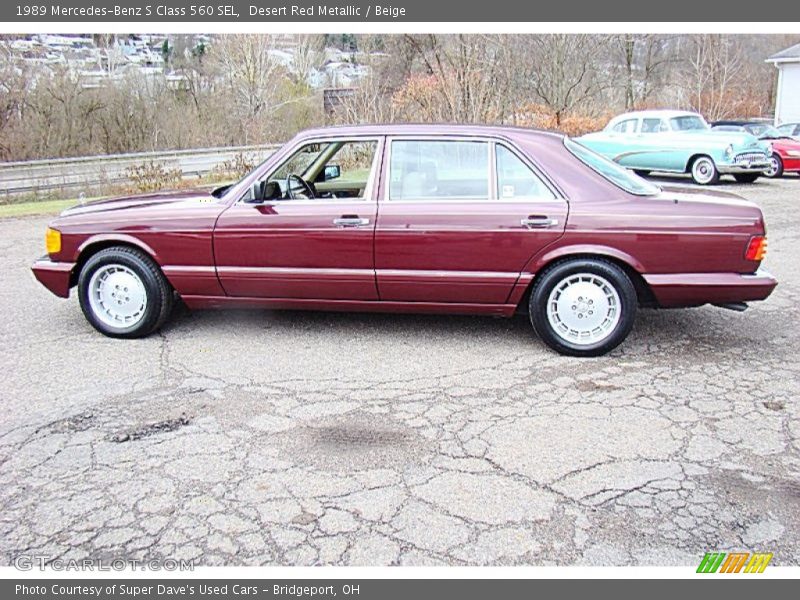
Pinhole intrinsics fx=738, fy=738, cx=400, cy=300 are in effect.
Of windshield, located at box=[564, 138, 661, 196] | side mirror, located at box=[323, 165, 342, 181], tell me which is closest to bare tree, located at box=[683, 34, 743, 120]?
windshield, located at box=[564, 138, 661, 196]

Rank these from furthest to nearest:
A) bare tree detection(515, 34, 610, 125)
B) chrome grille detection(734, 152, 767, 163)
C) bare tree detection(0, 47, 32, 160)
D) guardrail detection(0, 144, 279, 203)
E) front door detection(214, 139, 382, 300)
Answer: bare tree detection(515, 34, 610, 125) → bare tree detection(0, 47, 32, 160) → guardrail detection(0, 144, 279, 203) → chrome grille detection(734, 152, 767, 163) → front door detection(214, 139, 382, 300)

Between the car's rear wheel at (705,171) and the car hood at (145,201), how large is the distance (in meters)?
13.1

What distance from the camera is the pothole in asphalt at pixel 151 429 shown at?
3.99 m

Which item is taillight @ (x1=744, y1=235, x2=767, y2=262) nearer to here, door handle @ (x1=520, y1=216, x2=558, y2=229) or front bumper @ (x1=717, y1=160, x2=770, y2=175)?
door handle @ (x1=520, y1=216, x2=558, y2=229)

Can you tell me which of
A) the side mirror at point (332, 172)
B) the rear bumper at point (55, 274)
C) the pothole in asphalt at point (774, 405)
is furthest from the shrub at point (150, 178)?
the pothole in asphalt at point (774, 405)

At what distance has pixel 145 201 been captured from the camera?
5.98m

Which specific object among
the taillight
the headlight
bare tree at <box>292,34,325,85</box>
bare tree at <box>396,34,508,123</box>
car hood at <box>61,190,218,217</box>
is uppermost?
bare tree at <box>292,34,325,85</box>

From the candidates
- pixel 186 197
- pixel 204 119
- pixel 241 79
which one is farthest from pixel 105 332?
pixel 241 79

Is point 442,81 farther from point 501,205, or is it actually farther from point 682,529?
point 682,529

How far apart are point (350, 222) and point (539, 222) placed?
135 centimetres

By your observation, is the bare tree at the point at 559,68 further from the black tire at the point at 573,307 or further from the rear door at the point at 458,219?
the black tire at the point at 573,307

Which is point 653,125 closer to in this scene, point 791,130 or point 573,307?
point 791,130

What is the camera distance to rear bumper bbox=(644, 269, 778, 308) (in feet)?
16.5

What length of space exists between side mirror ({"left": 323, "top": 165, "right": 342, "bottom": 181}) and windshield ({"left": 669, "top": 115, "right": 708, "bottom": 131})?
13018 millimetres
